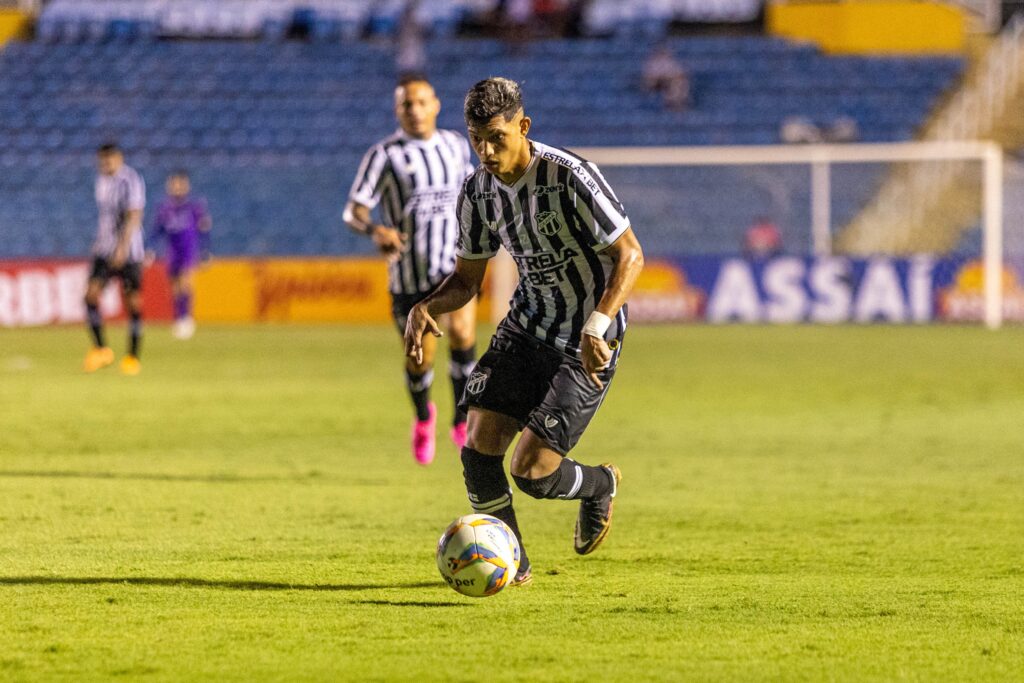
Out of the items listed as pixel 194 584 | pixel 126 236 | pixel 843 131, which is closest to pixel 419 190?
pixel 194 584

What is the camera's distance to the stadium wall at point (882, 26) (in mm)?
32812

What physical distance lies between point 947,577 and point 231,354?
14.3 m

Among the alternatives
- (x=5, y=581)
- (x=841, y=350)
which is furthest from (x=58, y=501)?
(x=841, y=350)

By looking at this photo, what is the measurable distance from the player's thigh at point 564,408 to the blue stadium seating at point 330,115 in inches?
780

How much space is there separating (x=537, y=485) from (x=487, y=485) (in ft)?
0.71

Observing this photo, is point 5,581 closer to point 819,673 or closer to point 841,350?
point 819,673

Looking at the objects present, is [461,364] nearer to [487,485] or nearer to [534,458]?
[487,485]

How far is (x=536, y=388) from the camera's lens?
6.05m

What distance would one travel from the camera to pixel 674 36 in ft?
110

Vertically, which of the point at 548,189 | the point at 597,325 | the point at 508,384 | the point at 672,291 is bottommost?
the point at 672,291

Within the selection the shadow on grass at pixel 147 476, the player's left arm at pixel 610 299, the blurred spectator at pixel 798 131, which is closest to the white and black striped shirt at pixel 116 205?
the shadow on grass at pixel 147 476

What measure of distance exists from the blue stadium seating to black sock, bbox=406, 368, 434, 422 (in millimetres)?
16004

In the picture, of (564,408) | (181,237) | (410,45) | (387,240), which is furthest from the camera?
(410,45)

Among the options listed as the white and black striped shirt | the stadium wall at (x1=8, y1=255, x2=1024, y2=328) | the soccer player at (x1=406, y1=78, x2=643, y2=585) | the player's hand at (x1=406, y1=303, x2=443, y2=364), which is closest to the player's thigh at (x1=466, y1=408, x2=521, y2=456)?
Result: the soccer player at (x1=406, y1=78, x2=643, y2=585)
